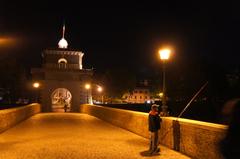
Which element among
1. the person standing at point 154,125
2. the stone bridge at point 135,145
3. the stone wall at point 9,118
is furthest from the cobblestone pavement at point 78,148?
the stone wall at point 9,118

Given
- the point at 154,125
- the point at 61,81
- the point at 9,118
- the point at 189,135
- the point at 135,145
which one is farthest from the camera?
the point at 61,81

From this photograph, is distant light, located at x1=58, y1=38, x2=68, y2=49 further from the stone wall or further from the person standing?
the person standing

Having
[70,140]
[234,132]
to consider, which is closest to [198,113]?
[70,140]

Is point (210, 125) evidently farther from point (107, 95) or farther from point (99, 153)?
point (107, 95)

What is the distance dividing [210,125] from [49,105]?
40892 millimetres

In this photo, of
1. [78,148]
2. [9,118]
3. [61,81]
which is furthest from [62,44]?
[78,148]

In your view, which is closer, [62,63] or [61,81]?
[61,81]

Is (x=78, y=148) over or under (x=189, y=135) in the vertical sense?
under

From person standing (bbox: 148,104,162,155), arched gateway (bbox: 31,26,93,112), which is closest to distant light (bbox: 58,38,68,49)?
arched gateway (bbox: 31,26,93,112)

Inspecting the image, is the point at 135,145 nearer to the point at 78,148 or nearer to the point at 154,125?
the point at 154,125

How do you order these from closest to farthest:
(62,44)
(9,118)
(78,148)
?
(78,148) → (9,118) → (62,44)

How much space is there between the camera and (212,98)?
186ft

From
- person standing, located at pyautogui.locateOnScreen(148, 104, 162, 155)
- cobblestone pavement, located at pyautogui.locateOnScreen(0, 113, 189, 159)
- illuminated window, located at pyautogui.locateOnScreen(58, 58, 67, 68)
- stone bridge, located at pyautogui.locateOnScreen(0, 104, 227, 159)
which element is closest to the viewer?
stone bridge, located at pyautogui.locateOnScreen(0, 104, 227, 159)

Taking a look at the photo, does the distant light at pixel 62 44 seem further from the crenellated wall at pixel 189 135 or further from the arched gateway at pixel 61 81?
the crenellated wall at pixel 189 135
